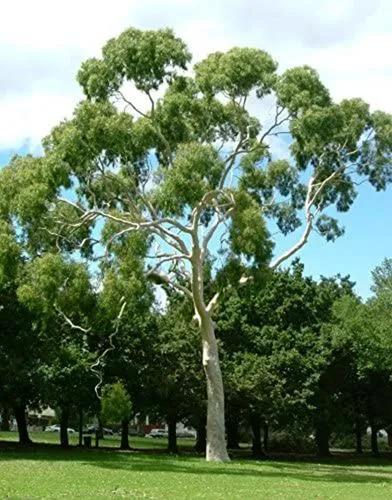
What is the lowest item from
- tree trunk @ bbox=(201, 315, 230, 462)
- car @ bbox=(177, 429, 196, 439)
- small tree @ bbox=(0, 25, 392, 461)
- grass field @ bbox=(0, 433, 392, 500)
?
car @ bbox=(177, 429, 196, 439)

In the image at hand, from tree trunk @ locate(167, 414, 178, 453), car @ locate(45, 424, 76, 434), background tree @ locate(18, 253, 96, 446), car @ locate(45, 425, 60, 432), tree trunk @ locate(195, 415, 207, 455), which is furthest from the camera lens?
car @ locate(45, 425, 60, 432)

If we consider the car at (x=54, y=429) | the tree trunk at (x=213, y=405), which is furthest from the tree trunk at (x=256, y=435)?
the car at (x=54, y=429)

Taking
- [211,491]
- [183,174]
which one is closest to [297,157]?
[183,174]

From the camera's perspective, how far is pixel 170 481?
22547 millimetres

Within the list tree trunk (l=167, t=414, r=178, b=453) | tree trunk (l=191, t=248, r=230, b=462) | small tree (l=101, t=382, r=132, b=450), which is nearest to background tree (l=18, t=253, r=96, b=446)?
small tree (l=101, t=382, r=132, b=450)

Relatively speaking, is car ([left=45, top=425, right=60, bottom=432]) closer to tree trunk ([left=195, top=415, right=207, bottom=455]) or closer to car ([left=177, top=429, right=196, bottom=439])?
car ([left=177, top=429, right=196, bottom=439])

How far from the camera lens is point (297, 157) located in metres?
34.3

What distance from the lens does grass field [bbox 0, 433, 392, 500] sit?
1869cm

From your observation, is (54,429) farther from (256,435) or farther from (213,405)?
(213,405)

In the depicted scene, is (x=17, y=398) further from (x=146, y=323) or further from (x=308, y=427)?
(x=308, y=427)

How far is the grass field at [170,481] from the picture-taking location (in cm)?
1869

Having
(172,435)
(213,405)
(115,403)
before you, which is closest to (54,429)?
(172,435)

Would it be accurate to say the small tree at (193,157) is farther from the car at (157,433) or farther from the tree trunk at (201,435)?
the car at (157,433)

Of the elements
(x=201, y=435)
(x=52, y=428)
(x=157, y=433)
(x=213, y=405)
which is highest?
(x=213, y=405)
